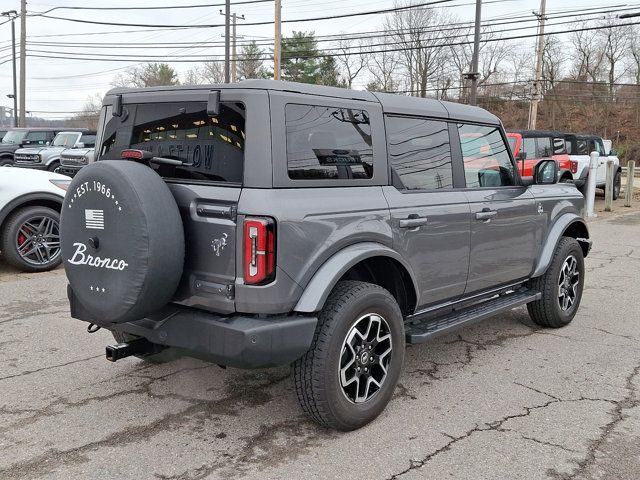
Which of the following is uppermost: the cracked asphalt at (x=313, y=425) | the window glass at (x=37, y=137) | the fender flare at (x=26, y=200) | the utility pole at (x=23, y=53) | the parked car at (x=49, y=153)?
the utility pole at (x=23, y=53)

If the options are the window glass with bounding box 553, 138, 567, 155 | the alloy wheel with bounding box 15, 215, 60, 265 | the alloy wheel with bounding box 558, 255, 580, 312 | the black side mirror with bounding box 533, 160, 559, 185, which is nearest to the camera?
the black side mirror with bounding box 533, 160, 559, 185

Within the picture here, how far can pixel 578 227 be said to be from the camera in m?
5.56

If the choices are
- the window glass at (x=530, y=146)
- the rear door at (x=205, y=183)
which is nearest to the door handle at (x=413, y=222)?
the rear door at (x=205, y=183)

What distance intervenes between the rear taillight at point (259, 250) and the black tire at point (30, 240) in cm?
490

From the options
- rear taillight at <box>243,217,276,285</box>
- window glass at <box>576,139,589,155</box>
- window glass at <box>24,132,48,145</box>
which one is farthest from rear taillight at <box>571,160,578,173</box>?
window glass at <box>24,132,48,145</box>

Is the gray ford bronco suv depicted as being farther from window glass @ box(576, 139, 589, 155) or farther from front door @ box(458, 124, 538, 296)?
window glass @ box(576, 139, 589, 155)

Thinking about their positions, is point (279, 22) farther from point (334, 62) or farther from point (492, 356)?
point (334, 62)

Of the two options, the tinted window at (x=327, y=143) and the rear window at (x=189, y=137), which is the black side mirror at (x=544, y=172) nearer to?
the tinted window at (x=327, y=143)

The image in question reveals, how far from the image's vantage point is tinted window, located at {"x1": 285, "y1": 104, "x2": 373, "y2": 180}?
310cm

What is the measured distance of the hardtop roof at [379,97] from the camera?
3.05m

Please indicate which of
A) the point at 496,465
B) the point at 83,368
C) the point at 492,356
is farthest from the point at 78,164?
the point at 496,465

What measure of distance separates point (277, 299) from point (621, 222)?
512 inches

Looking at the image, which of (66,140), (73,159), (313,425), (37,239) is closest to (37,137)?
(66,140)

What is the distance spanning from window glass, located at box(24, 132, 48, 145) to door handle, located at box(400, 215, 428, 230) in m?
22.0
